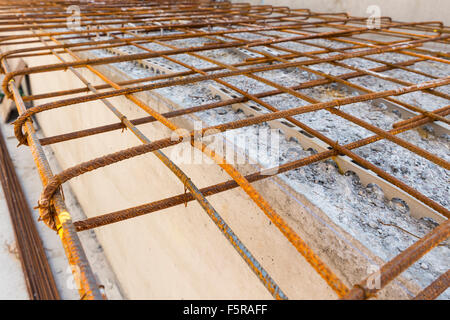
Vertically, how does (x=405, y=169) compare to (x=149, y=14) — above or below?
below

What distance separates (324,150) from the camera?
230cm

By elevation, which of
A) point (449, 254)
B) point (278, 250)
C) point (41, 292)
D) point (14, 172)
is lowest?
point (41, 292)

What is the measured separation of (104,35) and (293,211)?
555 cm

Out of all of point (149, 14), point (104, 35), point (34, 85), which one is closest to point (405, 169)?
point (104, 35)

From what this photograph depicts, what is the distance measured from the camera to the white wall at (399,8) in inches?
223

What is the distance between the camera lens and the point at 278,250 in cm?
213

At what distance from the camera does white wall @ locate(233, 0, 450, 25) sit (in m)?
5.68

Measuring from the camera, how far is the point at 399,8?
6270 millimetres

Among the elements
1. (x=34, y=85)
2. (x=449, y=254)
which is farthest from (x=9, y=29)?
(x=449, y=254)

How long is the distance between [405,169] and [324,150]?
594mm
